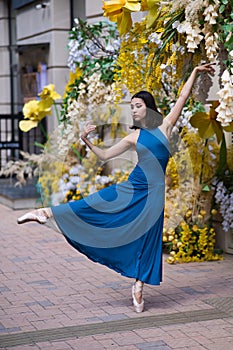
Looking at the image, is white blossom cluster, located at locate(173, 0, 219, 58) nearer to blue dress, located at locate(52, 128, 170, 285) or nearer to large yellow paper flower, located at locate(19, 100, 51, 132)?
blue dress, located at locate(52, 128, 170, 285)

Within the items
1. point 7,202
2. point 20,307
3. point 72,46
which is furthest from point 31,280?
point 7,202

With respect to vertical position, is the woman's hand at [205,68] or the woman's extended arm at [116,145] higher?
the woman's hand at [205,68]

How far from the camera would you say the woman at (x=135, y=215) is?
21.5 feet

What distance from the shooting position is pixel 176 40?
668 centimetres

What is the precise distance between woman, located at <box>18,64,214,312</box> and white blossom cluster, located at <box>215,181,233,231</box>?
6.31 ft

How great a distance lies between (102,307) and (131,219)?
83cm

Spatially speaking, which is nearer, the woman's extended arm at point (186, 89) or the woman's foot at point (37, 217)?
the woman's extended arm at point (186, 89)

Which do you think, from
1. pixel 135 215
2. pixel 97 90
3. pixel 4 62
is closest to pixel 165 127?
pixel 135 215

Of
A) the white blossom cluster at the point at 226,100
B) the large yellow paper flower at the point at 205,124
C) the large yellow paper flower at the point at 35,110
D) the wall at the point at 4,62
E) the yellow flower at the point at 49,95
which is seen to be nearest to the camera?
the white blossom cluster at the point at 226,100

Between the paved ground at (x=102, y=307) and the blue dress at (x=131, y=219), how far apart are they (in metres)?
0.43

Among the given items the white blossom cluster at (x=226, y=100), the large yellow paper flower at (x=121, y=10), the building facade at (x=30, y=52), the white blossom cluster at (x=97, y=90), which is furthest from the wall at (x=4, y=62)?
the white blossom cluster at (x=226, y=100)

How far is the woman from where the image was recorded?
656 cm

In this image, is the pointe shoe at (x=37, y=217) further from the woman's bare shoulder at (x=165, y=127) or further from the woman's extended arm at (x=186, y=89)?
the woman's extended arm at (x=186, y=89)

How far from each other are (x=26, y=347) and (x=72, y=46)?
630cm
